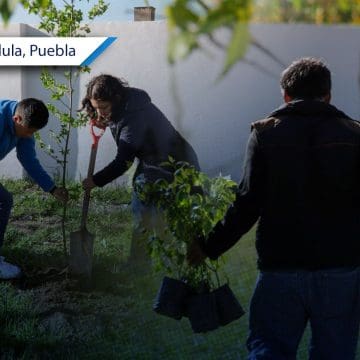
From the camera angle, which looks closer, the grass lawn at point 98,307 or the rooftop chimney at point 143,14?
the grass lawn at point 98,307

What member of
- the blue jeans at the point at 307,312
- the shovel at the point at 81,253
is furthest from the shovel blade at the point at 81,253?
the blue jeans at the point at 307,312

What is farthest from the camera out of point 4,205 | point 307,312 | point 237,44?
point 4,205

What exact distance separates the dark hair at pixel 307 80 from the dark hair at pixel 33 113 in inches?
88.8

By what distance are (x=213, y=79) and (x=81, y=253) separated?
2.24 metres

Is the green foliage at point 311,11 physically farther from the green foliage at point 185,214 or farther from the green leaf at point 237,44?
the green foliage at point 185,214

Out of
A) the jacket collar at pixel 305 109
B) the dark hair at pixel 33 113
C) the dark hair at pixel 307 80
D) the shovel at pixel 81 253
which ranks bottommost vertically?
the shovel at pixel 81 253

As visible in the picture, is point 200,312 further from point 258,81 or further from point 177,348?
point 258,81

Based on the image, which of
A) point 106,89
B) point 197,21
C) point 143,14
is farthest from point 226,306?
point 143,14

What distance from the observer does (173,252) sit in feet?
12.6

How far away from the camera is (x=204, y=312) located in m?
3.42

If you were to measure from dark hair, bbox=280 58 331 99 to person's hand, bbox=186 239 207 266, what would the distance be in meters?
0.69

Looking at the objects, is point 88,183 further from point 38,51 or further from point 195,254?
point 38,51

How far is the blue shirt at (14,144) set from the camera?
16.6 ft

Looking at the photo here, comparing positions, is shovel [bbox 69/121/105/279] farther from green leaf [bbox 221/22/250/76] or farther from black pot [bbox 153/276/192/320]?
green leaf [bbox 221/22/250/76]
